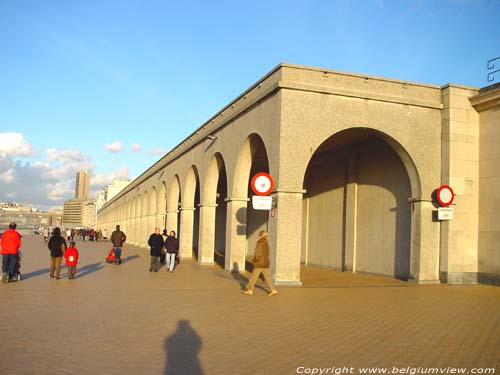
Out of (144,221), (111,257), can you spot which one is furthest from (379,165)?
(144,221)

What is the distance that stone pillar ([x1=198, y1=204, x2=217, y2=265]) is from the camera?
2108 centimetres

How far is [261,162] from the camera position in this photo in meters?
26.5

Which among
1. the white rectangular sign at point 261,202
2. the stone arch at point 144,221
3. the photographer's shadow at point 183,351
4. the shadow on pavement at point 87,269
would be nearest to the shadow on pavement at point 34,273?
the shadow on pavement at point 87,269

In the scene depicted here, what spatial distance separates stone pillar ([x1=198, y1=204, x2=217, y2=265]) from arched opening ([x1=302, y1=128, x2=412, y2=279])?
456cm

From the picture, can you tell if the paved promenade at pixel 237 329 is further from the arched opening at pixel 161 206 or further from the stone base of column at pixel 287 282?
the arched opening at pixel 161 206

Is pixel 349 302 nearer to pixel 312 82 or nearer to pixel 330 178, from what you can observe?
pixel 312 82

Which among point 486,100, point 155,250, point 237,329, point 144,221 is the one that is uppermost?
point 486,100

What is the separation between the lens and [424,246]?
15.5 meters

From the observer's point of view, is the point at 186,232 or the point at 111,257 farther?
the point at 186,232

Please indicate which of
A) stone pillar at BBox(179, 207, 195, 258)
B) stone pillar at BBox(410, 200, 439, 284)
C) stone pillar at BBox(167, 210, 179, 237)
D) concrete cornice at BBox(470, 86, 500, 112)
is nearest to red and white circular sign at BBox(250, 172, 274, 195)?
stone pillar at BBox(410, 200, 439, 284)

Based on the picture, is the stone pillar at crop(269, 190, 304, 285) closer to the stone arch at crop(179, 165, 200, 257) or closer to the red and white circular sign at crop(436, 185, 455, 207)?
the red and white circular sign at crop(436, 185, 455, 207)

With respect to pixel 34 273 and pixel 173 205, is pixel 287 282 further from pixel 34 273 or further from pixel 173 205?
pixel 173 205

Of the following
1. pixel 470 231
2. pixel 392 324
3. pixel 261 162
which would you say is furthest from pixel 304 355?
pixel 261 162

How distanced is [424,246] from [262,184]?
17.7 ft
